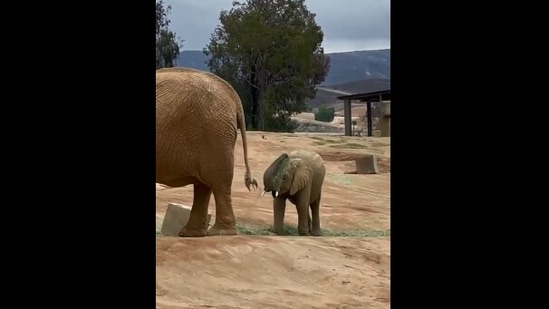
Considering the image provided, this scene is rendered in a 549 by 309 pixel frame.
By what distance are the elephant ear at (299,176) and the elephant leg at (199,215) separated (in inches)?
56.4

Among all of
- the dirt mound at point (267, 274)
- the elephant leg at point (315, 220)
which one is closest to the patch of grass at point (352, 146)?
the elephant leg at point (315, 220)

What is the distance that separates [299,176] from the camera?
1009 cm

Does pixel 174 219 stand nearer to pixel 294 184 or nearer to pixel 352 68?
pixel 294 184

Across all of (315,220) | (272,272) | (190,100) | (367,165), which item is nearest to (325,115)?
(367,165)

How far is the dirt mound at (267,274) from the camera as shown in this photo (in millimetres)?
6082

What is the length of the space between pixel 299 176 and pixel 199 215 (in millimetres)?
1703

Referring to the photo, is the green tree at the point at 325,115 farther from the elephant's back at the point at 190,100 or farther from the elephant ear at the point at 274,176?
the elephant's back at the point at 190,100

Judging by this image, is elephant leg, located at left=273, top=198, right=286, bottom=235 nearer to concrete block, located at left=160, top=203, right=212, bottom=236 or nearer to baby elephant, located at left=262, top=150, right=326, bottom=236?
baby elephant, located at left=262, top=150, right=326, bottom=236
